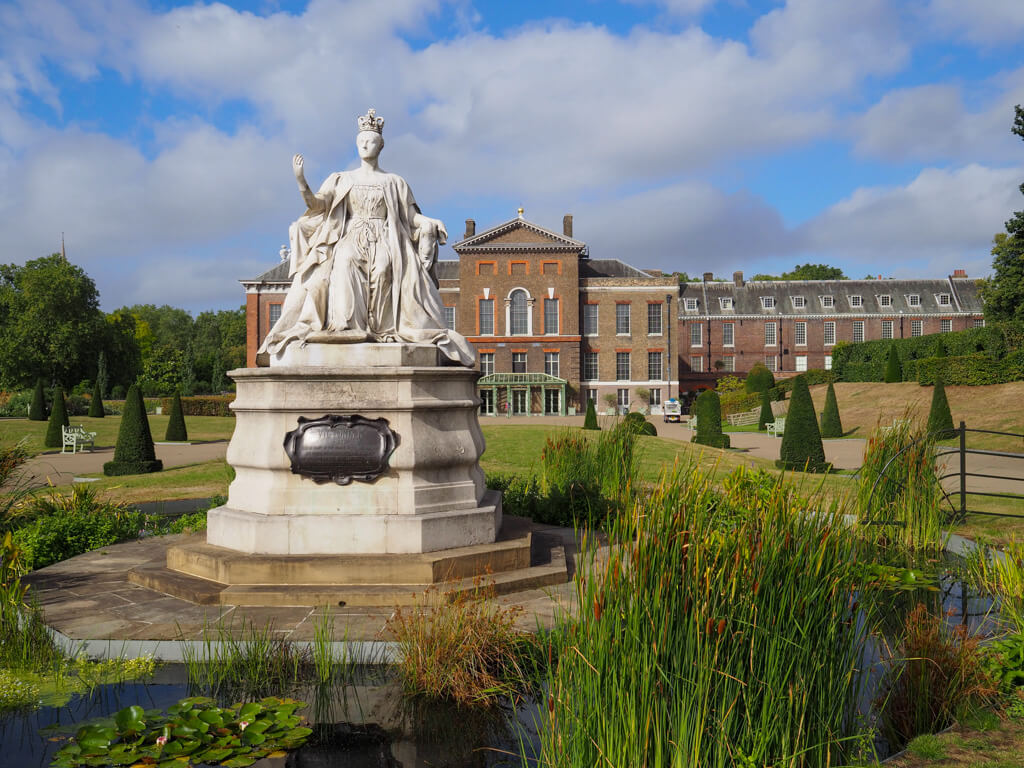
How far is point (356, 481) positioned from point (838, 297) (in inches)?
2368

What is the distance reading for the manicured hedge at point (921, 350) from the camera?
105ft

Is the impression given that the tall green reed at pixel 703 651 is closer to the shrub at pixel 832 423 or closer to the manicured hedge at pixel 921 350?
the shrub at pixel 832 423

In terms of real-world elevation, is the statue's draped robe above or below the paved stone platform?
above

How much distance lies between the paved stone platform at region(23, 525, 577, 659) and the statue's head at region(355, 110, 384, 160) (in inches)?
156

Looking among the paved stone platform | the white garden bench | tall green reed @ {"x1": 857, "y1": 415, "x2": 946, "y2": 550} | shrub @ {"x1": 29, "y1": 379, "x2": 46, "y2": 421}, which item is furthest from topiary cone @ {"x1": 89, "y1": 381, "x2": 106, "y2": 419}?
tall green reed @ {"x1": 857, "y1": 415, "x2": 946, "y2": 550}

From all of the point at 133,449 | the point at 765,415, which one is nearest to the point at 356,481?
the point at 133,449

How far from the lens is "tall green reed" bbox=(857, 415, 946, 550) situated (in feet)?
22.1

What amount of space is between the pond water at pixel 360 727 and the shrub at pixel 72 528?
3.25 metres

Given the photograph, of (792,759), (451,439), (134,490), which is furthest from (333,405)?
(134,490)

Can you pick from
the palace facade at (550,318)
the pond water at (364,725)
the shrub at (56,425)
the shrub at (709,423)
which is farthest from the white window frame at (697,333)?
the pond water at (364,725)

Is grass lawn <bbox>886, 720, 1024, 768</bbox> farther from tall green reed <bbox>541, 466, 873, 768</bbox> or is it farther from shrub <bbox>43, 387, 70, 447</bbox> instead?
shrub <bbox>43, 387, 70, 447</bbox>

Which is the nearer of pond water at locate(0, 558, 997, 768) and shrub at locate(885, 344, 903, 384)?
pond water at locate(0, 558, 997, 768)

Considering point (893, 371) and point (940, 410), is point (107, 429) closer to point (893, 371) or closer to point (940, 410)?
point (940, 410)

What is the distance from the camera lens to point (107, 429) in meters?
32.6
